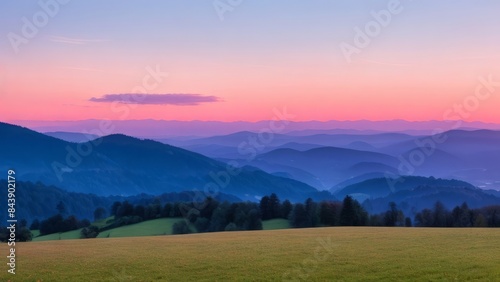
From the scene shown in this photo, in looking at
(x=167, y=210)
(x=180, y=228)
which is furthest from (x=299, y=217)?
(x=167, y=210)

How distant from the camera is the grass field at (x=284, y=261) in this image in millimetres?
28531

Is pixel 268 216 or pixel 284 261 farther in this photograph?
pixel 268 216

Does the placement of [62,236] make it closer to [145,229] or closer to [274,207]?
[145,229]

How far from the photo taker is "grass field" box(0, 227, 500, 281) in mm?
28531

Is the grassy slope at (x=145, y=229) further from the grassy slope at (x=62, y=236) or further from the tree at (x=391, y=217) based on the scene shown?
the tree at (x=391, y=217)

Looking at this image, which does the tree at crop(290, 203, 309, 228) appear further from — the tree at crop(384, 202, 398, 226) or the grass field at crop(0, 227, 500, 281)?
the grass field at crop(0, 227, 500, 281)

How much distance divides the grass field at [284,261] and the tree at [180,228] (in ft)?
161

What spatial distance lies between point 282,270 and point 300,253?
5.54 metres

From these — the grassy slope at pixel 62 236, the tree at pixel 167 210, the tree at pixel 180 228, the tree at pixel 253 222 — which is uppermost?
the tree at pixel 167 210

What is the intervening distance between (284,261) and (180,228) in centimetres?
6284

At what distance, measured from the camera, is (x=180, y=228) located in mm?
93125

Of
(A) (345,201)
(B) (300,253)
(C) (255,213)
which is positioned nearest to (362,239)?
(B) (300,253)

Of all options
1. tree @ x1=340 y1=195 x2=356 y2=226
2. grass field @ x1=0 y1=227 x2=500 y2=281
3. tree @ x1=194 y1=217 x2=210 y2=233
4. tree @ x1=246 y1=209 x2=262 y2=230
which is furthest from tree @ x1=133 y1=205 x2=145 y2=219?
grass field @ x1=0 y1=227 x2=500 y2=281

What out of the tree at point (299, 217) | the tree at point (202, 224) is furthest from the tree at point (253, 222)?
the tree at point (202, 224)
